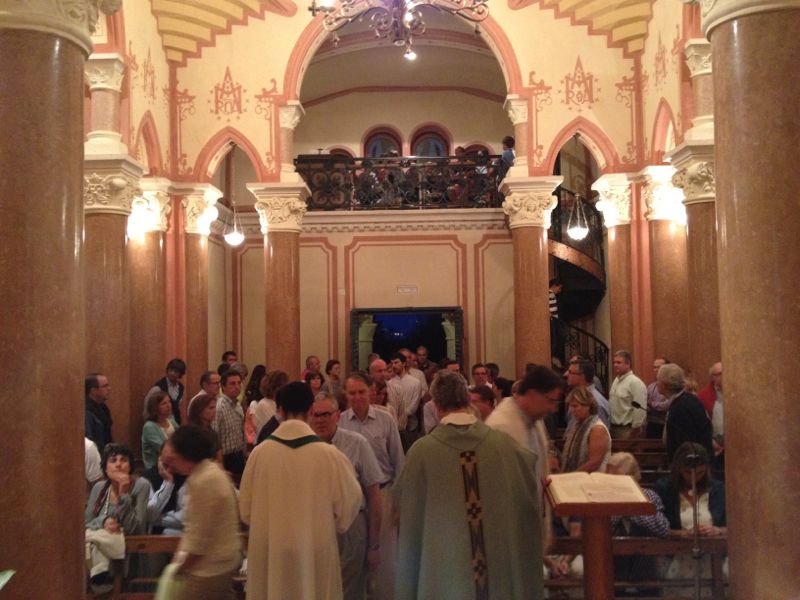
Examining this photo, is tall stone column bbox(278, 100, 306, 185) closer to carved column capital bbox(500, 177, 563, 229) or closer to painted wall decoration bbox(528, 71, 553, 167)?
carved column capital bbox(500, 177, 563, 229)

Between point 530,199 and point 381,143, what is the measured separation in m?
8.01

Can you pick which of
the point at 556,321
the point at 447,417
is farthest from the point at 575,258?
the point at 447,417

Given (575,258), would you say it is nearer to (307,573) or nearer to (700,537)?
(700,537)

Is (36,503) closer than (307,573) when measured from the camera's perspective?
No

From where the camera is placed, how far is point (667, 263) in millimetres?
12758

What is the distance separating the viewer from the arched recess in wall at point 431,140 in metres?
20.5

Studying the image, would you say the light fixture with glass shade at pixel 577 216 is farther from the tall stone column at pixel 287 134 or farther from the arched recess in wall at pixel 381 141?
the tall stone column at pixel 287 134

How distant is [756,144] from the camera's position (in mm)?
4816

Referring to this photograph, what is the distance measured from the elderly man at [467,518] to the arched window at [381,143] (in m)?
16.8

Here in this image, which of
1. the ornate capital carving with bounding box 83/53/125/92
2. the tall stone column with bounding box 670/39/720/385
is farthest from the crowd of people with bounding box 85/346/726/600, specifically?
the ornate capital carving with bounding box 83/53/125/92

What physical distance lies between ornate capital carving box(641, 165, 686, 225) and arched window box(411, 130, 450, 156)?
8072 mm

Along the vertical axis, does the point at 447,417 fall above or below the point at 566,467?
above

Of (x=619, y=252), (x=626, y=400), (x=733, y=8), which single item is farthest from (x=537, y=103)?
(x=733, y=8)

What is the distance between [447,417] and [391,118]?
55.6 feet
